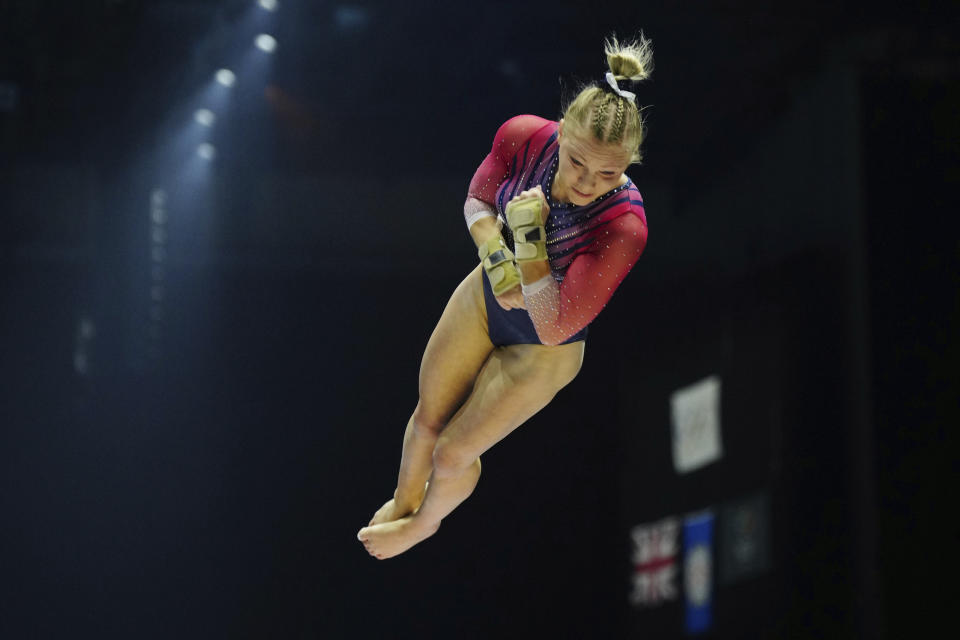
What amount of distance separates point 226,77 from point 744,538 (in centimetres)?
358

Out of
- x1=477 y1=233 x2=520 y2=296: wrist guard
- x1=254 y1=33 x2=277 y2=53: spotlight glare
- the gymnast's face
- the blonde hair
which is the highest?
x1=254 y1=33 x2=277 y2=53: spotlight glare

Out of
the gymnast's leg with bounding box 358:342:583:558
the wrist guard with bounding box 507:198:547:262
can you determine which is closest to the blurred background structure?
the gymnast's leg with bounding box 358:342:583:558

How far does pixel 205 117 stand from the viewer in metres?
5.86

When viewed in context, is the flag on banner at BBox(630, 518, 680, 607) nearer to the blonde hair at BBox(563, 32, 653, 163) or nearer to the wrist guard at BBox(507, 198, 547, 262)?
the wrist guard at BBox(507, 198, 547, 262)

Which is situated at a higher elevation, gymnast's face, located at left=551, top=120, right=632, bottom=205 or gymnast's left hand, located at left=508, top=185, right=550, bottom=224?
gymnast's face, located at left=551, top=120, right=632, bottom=205

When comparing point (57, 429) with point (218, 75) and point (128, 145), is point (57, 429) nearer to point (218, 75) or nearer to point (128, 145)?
point (128, 145)

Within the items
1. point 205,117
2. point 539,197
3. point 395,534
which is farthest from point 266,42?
point 539,197

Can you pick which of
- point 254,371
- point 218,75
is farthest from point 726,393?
point 218,75

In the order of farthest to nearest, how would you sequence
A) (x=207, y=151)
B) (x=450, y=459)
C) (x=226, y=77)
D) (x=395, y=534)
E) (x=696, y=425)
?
(x=696, y=425) → (x=207, y=151) → (x=226, y=77) → (x=395, y=534) → (x=450, y=459)

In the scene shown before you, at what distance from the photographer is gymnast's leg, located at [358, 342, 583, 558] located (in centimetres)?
292

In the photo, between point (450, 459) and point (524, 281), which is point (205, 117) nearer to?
point (450, 459)

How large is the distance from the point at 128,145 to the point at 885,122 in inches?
152

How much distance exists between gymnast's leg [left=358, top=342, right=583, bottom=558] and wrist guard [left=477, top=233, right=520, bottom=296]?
311 mm

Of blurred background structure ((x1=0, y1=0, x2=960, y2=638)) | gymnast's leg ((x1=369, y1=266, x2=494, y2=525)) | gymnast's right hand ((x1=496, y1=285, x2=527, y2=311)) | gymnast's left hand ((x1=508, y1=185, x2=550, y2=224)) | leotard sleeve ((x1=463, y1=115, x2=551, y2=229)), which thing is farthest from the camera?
blurred background structure ((x1=0, y1=0, x2=960, y2=638))
